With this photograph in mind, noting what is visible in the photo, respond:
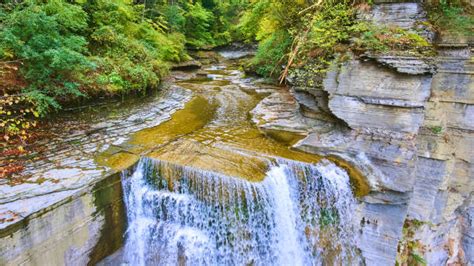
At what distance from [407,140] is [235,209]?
3.60m

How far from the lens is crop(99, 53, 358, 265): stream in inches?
195

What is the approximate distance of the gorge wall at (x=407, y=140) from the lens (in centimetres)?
532

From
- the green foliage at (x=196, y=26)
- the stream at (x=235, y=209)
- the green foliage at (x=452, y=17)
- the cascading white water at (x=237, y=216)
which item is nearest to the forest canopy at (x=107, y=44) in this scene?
the green foliage at (x=452, y=17)

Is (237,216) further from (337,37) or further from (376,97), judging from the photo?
(337,37)

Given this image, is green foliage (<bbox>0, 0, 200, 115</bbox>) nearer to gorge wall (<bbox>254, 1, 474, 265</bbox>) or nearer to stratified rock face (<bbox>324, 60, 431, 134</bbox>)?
gorge wall (<bbox>254, 1, 474, 265</bbox>)

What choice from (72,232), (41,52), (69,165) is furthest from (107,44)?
(72,232)

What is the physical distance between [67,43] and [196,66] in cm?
1070

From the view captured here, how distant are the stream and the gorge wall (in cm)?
59

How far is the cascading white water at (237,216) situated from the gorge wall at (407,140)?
2.13 ft

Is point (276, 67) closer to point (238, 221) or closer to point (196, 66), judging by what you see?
point (196, 66)

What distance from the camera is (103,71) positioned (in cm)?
802

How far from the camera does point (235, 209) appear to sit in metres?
4.99

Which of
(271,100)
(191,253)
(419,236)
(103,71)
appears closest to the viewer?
(191,253)

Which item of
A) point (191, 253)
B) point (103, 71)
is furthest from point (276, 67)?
point (191, 253)
